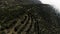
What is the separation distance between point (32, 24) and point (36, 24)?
214mm

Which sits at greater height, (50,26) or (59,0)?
(59,0)

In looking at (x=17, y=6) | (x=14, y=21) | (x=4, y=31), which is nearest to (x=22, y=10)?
(x=17, y=6)

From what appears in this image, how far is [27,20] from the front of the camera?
9.38 meters

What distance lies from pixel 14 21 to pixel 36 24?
1.08m

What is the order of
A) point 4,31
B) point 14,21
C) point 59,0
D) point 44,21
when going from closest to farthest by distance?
point 4,31 < point 14,21 < point 44,21 < point 59,0

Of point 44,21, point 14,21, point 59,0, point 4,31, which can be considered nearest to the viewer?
point 4,31

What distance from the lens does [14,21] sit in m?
9.08

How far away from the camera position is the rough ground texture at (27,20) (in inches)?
348

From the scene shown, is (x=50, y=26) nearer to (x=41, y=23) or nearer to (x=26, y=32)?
(x=41, y=23)

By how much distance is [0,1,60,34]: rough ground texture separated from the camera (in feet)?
29.0

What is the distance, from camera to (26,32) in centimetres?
890

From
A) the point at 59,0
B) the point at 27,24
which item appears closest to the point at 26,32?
the point at 27,24

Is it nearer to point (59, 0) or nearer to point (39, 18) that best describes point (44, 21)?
point (39, 18)

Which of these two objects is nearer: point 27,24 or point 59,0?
point 27,24
